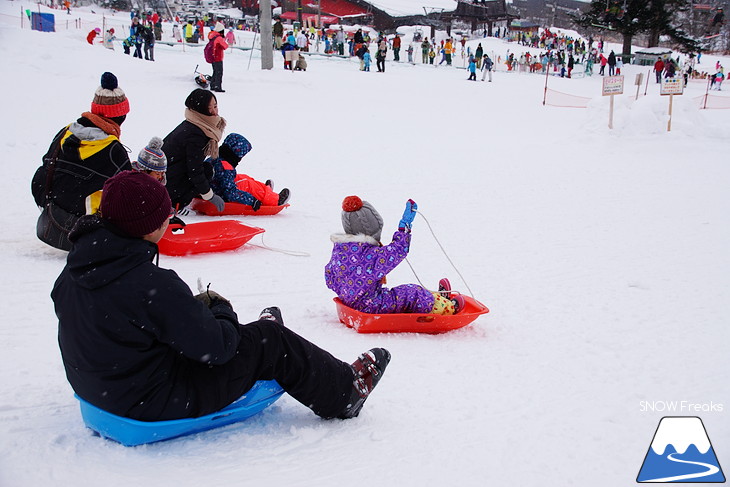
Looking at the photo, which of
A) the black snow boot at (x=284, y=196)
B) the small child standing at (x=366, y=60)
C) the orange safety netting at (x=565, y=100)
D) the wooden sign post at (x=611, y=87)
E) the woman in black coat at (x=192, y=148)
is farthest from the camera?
the small child standing at (x=366, y=60)

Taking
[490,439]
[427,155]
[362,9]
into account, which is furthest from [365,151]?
[362,9]

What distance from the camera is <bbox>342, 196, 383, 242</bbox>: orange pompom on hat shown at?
137 inches

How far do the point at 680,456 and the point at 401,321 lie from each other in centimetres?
162

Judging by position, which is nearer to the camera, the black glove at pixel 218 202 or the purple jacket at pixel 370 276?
the purple jacket at pixel 370 276

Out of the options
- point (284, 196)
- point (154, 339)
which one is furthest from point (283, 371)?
point (284, 196)

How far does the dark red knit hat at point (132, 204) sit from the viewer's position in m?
1.99

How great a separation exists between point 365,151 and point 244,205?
4265 mm

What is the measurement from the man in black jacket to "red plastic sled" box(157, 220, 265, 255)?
106 inches

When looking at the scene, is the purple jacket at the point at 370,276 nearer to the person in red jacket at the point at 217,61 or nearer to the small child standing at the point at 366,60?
the person in red jacket at the point at 217,61

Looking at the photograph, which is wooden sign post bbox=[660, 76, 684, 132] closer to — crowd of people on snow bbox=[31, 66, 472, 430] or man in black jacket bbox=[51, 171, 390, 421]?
crowd of people on snow bbox=[31, 66, 472, 430]

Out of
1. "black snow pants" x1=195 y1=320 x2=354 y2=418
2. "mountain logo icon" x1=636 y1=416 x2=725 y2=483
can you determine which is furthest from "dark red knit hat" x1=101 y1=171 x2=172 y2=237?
"mountain logo icon" x1=636 y1=416 x2=725 y2=483

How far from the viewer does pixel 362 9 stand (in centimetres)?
5022

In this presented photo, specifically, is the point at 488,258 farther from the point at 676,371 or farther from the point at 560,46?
the point at 560,46

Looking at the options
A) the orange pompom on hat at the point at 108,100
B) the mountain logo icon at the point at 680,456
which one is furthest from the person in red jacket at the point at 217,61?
the mountain logo icon at the point at 680,456
